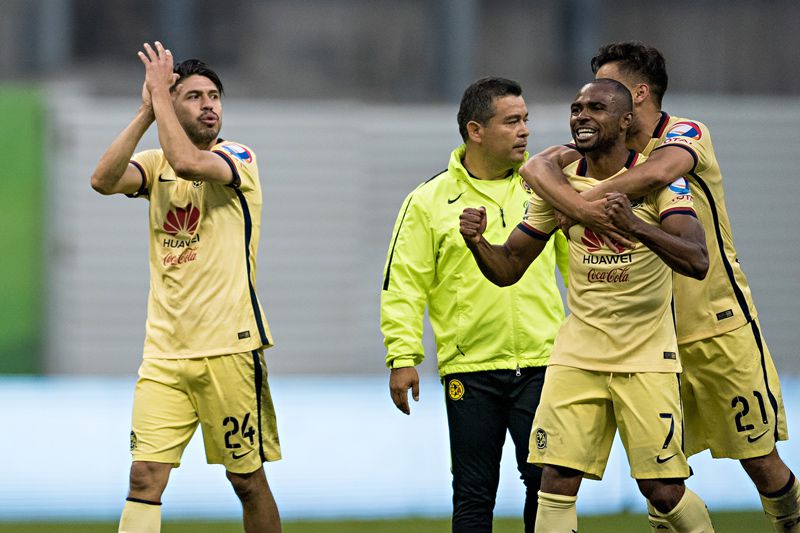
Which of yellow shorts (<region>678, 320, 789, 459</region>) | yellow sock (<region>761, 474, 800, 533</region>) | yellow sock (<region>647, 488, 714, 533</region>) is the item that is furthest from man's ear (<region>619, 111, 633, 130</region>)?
yellow sock (<region>761, 474, 800, 533</region>)

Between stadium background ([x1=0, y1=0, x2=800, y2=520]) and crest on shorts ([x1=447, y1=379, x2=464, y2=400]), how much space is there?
302cm

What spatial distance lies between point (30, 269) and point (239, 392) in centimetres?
493

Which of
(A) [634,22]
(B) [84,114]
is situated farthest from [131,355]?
(A) [634,22]

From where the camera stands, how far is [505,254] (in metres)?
5.11

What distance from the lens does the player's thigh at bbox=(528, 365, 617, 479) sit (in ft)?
16.0

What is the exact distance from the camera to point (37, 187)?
9984mm

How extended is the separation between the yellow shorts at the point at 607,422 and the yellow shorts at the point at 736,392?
0.70m

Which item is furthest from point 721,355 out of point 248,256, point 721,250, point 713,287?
point 248,256

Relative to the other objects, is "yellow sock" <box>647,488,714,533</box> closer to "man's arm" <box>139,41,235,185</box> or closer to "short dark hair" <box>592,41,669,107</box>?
"short dark hair" <box>592,41,669,107</box>

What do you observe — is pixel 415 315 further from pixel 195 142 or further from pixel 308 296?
pixel 308 296

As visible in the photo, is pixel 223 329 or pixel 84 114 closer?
pixel 223 329

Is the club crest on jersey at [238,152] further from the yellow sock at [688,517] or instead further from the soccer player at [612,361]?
the yellow sock at [688,517]

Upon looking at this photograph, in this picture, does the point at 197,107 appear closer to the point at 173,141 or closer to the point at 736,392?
the point at 173,141

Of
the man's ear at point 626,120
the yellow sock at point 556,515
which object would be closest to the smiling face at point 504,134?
the man's ear at point 626,120
